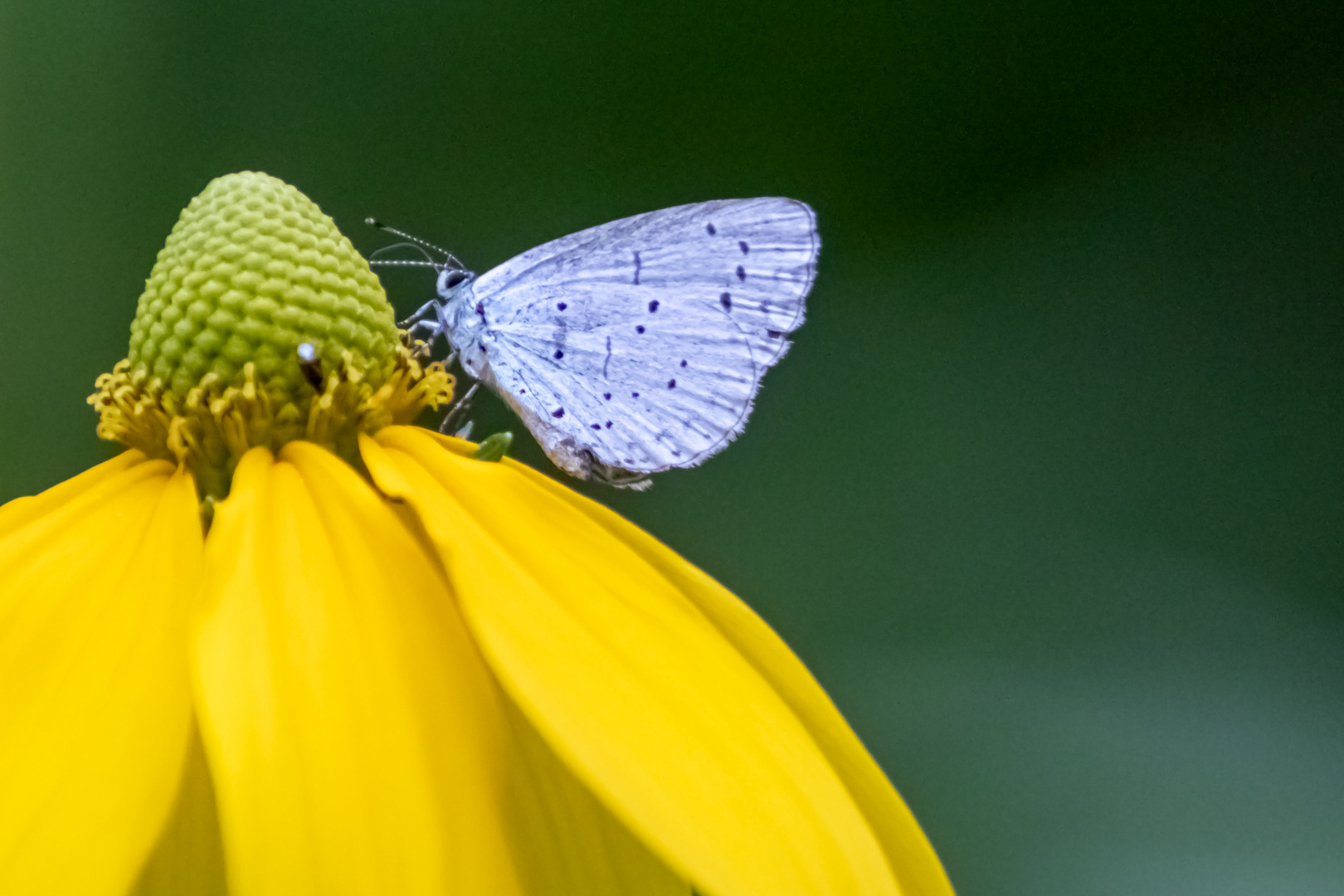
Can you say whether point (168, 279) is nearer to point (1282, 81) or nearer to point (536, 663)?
point (536, 663)

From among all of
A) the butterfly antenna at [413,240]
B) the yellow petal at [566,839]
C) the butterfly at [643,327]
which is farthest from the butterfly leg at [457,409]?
the yellow petal at [566,839]

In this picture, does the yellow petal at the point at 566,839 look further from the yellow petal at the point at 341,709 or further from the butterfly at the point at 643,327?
the butterfly at the point at 643,327

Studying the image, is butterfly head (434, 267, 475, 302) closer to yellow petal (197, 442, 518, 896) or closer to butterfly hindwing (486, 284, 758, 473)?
butterfly hindwing (486, 284, 758, 473)

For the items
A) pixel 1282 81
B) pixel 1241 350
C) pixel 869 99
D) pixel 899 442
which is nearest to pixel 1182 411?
pixel 1241 350

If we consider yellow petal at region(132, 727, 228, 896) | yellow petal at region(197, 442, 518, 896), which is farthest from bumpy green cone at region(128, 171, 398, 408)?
yellow petal at region(132, 727, 228, 896)

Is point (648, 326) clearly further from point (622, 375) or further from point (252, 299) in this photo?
point (252, 299)

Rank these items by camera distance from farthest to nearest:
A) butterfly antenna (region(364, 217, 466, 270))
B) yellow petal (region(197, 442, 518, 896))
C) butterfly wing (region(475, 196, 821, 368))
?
butterfly antenna (region(364, 217, 466, 270)), butterfly wing (region(475, 196, 821, 368)), yellow petal (region(197, 442, 518, 896))
